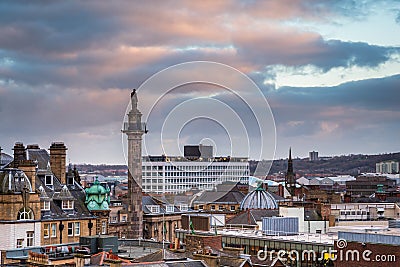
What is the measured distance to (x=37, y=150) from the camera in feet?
308

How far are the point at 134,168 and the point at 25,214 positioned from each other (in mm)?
34327

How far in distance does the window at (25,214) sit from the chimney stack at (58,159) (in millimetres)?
12649

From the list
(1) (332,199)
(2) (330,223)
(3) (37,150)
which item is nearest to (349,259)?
(2) (330,223)

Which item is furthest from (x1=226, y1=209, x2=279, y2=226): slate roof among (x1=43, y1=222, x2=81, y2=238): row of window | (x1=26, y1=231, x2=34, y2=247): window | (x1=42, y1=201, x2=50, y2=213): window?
(x1=26, y1=231, x2=34, y2=247): window

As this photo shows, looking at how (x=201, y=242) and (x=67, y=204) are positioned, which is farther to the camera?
(x=67, y=204)

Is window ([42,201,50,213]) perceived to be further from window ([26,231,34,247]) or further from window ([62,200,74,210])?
window ([26,231,34,247])

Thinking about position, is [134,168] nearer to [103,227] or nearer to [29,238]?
[103,227]

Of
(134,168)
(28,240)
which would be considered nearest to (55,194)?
(28,240)

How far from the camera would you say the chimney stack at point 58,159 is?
94.4 meters

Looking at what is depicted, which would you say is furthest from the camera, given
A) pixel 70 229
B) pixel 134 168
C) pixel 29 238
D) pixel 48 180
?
pixel 134 168

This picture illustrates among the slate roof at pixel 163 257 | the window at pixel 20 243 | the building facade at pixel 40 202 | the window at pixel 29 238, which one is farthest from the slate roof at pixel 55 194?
the slate roof at pixel 163 257

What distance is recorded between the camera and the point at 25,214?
81312 mm

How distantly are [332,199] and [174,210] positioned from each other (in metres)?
41.8

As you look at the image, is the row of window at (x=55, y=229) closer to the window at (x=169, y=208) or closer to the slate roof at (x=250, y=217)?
the slate roof at (x=250, y=217)
